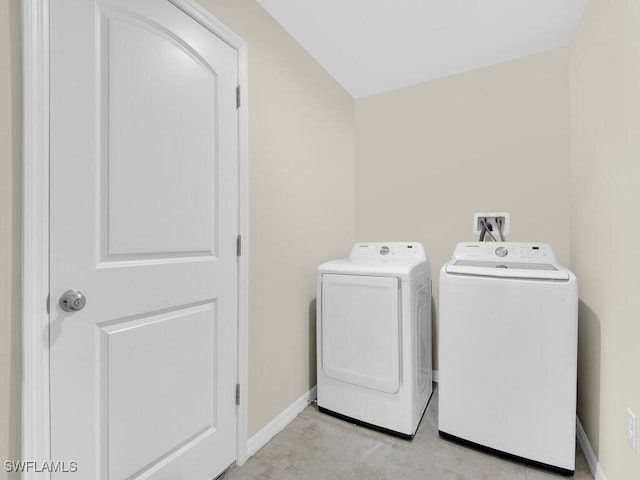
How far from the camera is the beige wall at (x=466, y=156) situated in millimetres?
2158

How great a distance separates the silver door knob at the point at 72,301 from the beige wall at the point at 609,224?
1885 mm

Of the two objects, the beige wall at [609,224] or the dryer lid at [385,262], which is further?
the dryer lid at [385,262]

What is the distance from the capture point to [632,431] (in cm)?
116

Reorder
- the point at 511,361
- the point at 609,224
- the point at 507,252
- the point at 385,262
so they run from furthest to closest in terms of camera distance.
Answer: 1. the point at 385,262
2. the point at 507,252
3. the point at 511,361
4. the point at 609,224

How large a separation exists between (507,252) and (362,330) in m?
1.03

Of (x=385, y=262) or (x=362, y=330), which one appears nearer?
(x=362, y=330)

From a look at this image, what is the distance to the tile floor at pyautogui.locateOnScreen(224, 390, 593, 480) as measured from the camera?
5.01 ft

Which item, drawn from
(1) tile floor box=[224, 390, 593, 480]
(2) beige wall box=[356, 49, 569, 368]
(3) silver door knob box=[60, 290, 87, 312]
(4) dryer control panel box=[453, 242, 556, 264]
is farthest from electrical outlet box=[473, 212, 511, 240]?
(3) silver door knob box=[60, 290, 87, 312]

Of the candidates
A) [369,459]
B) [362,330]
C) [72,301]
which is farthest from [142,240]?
[369,459]

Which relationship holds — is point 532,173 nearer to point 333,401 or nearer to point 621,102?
point 621,102

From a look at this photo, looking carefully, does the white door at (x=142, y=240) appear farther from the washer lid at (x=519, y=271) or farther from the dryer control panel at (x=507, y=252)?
the dryer control panel at (x=507, y=252)

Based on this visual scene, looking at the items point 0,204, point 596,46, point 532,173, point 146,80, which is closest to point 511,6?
point 596,46

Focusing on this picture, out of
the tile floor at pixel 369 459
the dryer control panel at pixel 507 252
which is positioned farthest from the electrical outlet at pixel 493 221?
the tile floor at pixel 369 459

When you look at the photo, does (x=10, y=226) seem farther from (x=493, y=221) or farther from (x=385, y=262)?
(x=493, y=221)
